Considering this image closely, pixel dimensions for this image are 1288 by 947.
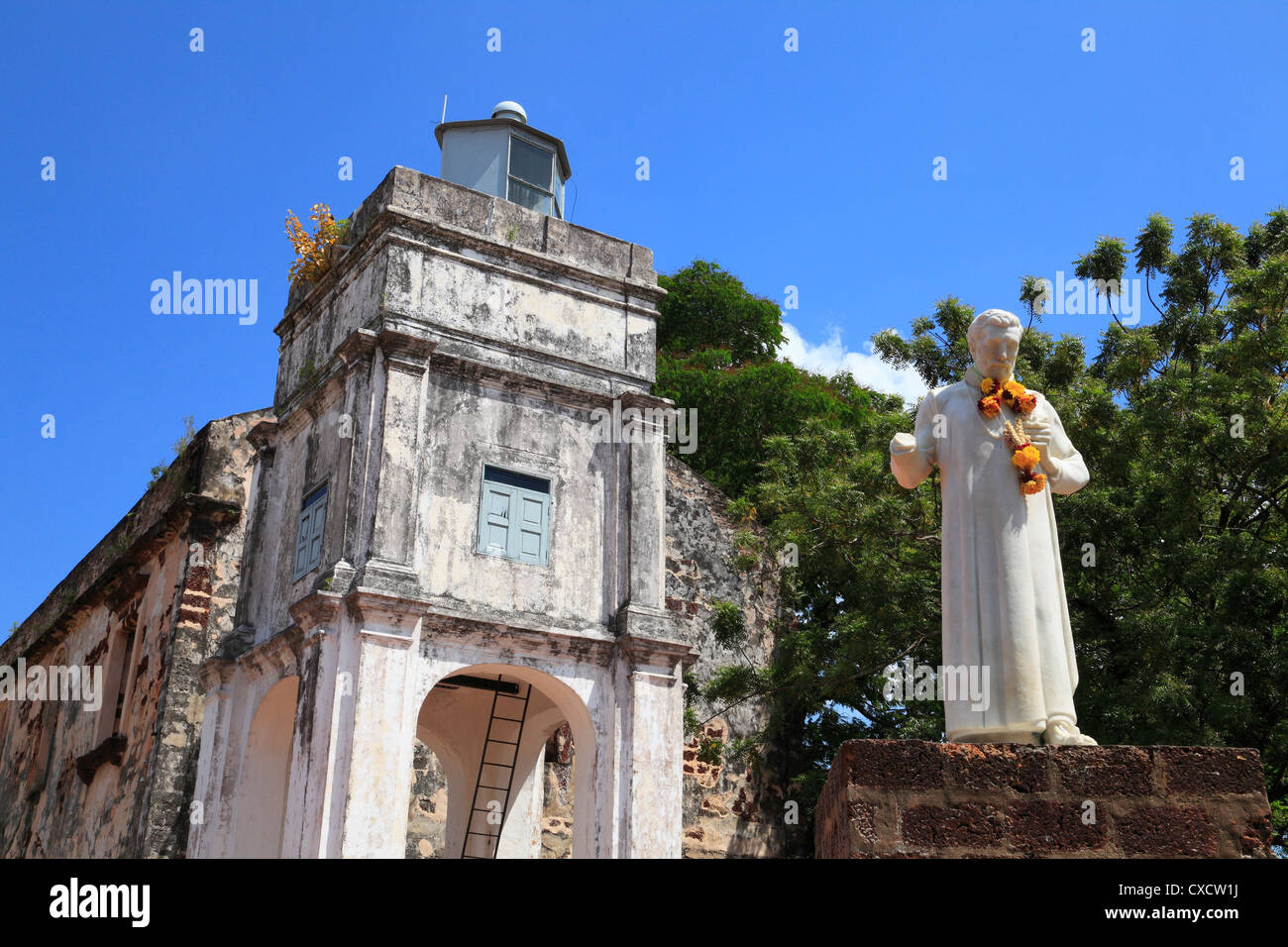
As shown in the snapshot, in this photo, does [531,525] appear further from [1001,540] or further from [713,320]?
[713,320]

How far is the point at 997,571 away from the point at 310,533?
26.0ft

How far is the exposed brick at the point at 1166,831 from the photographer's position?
4516mm

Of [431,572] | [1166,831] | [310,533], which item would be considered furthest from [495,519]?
[1166,831]

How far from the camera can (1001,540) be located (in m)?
5.30

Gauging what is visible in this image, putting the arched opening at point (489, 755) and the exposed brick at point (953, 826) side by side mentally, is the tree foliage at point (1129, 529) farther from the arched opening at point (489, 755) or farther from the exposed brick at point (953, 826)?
the exposed brick at point (953, 826)

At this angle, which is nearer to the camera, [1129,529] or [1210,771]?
[1210,771]

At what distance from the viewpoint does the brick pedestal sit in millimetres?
4508

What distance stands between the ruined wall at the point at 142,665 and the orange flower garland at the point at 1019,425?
9.84 metres

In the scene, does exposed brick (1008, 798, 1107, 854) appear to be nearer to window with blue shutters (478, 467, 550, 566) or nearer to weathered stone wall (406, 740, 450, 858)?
window with blue shutters (478, 467, 550, 566)

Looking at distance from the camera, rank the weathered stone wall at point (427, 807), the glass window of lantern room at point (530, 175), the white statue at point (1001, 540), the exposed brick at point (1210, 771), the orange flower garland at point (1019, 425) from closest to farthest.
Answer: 1. the exposed brick at point (1210, 771)
2. the white statue at point (1001, 540)
3. the orange flower garland at point (1019, 425)
4. the weathered stone wall at point (427, 807)
5. the glass window of lantern room at point (530, 175)

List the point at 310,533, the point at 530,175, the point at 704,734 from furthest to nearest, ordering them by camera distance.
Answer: the point at 704,734 < the point at 530,175 < the point at 310,533

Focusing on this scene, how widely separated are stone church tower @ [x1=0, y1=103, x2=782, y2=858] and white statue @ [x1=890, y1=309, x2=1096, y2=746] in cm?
598

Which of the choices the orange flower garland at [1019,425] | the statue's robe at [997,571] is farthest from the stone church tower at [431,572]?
the orange flower garland at [1019,425]
